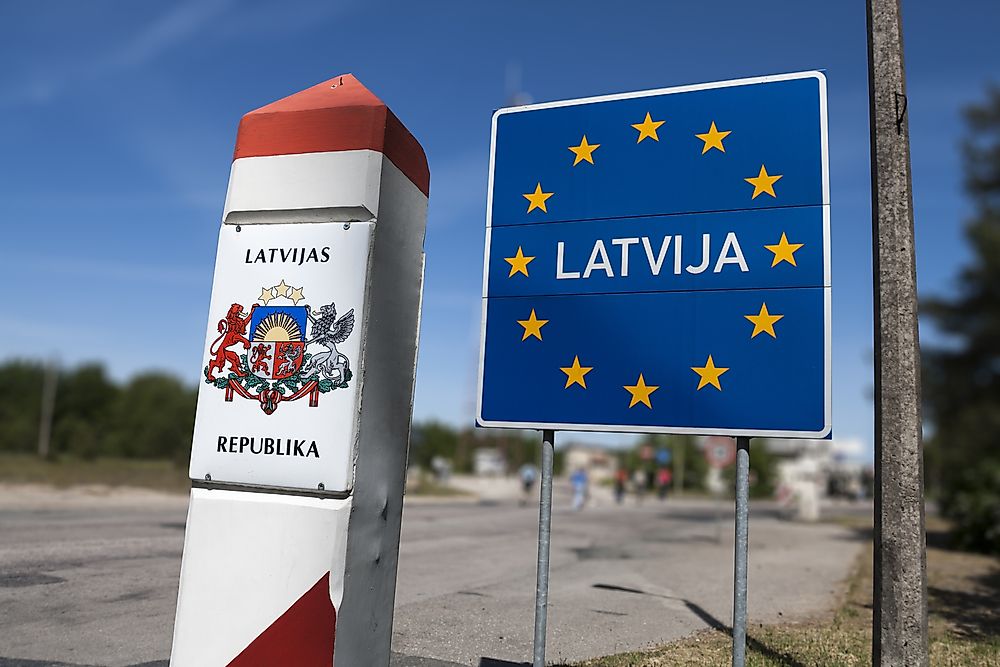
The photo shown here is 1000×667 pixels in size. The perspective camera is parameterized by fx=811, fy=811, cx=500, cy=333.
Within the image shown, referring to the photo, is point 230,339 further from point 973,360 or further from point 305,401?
point 973,360

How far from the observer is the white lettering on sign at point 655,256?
3.95m

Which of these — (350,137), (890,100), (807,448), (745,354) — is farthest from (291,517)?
(807,448)

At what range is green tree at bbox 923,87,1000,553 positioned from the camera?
20.4m

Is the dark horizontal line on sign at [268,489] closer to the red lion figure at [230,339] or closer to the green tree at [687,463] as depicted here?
the red lion figure at [230,339]

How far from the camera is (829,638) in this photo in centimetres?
716

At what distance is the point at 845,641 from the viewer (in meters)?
7.01

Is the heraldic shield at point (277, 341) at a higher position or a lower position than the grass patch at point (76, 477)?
higher

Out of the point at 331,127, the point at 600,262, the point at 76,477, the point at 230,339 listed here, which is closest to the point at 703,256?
the point at 600,262

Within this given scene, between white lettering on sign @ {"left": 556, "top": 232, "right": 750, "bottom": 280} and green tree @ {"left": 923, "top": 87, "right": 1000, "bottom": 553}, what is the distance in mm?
18603

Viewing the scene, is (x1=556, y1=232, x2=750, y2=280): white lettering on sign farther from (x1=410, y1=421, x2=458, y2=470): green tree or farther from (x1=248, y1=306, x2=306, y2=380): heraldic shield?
(x1=410, y1=421, x2=458, y2=470): green tree

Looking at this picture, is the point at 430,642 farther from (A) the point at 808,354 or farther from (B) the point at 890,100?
(B) the point at 890,100

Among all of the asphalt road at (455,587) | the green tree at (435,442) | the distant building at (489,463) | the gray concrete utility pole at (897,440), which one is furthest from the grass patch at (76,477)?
the green tree at (435,442)

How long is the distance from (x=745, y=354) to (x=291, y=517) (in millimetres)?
2199

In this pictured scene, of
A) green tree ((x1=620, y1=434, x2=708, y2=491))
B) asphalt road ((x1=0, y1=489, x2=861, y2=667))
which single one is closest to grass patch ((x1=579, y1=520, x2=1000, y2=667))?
asphalt road ((x1=0, y1=489, x2=861, y2=667))
